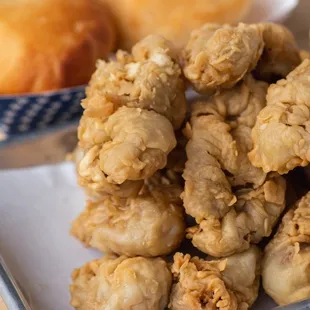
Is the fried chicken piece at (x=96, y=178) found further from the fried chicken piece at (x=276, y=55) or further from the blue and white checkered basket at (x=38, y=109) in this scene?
the blue and white checkered basket at (x=38, y=109)

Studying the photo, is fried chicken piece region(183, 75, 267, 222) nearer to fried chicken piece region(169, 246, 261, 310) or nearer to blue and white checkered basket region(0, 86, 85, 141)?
fried chicken piece region(169, 246, 261, 310)

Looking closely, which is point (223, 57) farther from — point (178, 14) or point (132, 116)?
point (178, 14)

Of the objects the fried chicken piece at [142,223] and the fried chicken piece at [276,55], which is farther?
the fried chicken piece at [276,55]

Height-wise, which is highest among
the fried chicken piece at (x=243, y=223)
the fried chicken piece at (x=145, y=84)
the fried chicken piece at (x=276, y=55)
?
the fried chicken piece at (x=145, y=84)

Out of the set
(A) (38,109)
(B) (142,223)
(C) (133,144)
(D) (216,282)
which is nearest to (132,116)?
(C) (133,144)

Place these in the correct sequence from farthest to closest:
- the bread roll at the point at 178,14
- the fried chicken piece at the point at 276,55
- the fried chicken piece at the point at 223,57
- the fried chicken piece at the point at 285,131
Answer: the bread roll at the point at 178,14, the fried chicken piece at the point at 276,55, the fried chicken piece at the point at 223,57, the fried chicken piece at the point at 285,131

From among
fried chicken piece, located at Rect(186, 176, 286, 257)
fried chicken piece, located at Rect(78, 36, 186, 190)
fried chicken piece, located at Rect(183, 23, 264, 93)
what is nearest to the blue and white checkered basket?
fried chicken piece, located at Rect(78, 36, 186, 190)

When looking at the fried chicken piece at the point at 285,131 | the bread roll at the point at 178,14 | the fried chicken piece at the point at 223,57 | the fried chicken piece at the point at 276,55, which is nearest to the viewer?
the fried chicken piece at the point at 285,131

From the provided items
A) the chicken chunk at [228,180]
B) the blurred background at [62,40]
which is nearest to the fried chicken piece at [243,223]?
the chicken chunk at [228,180]
